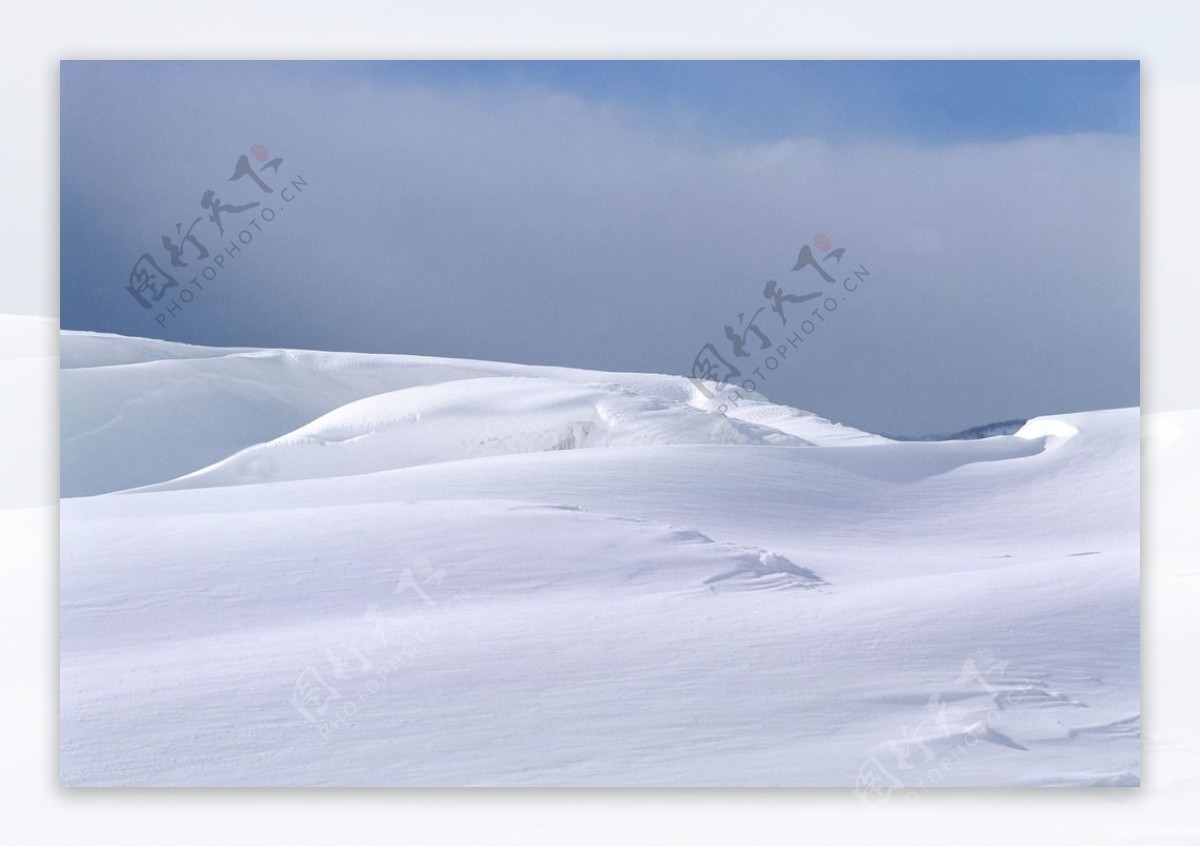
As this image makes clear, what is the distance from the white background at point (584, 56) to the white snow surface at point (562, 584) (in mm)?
89

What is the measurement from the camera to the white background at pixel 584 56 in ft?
11.3

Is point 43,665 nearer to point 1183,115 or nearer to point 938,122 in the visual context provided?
point 938,122

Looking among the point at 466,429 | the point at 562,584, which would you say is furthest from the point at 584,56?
the point at 562,584

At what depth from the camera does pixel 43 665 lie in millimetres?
3580

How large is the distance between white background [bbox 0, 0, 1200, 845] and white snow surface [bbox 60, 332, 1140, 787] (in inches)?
3.5

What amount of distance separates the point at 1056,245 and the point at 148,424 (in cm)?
265

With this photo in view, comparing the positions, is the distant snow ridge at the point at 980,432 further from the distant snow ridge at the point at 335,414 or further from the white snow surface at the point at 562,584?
the distant snow ridge at the point at 335,414

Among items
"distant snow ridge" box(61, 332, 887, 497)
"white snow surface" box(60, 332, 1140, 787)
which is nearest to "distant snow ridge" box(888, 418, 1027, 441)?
"white snow surface" box(60, 332, 1140, 787)

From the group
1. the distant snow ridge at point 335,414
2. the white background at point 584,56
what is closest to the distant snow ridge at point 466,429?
the distant snow ridge at point 335,414

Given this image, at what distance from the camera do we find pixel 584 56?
368cm

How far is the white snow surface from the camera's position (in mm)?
3412

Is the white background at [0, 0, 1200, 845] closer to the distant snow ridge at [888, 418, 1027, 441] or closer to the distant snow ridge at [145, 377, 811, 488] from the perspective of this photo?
the distant snow ridge at [888, 418, 1027, 441]

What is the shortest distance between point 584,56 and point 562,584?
5.04ft

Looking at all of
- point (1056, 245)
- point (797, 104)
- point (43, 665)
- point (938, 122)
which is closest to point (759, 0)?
point (797, 104)
